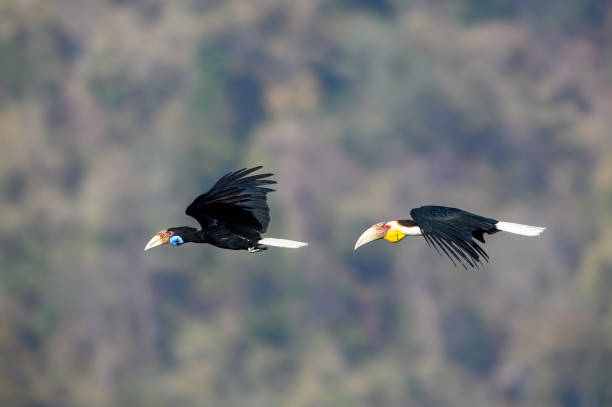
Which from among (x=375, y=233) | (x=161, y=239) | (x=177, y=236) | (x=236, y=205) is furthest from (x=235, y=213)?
(x=375, y=233)

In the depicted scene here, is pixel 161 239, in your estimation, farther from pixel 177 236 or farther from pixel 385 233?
pixel 385 233

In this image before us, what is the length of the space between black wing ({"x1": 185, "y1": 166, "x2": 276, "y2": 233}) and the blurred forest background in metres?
37.5

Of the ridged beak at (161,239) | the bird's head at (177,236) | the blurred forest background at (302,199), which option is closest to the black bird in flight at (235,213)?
the bird's head at (177,236)

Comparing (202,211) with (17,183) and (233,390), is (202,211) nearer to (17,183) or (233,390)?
(233,390)

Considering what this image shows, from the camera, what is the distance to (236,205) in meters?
15.2

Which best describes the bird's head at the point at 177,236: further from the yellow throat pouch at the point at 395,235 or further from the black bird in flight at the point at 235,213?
the yellow throat pouch at the point at 395,235

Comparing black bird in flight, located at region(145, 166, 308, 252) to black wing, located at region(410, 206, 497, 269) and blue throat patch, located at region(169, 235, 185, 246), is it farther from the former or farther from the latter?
black wing, located at region(410, 206, 497, 269)

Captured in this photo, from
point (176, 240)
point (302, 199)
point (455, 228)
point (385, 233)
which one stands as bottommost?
point (455, 228)

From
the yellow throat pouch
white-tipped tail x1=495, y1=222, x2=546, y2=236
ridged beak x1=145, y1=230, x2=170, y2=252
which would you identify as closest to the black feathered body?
ridged beak x1=145, y1=230, x2=170, y2=252

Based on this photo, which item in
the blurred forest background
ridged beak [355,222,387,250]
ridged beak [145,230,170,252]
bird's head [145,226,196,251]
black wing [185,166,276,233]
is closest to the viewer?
black wing [185,166,276,233]

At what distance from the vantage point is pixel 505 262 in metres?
59.5

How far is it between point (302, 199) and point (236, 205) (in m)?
45.6

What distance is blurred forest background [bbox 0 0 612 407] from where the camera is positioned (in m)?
57.5

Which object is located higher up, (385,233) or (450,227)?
(385,233)
